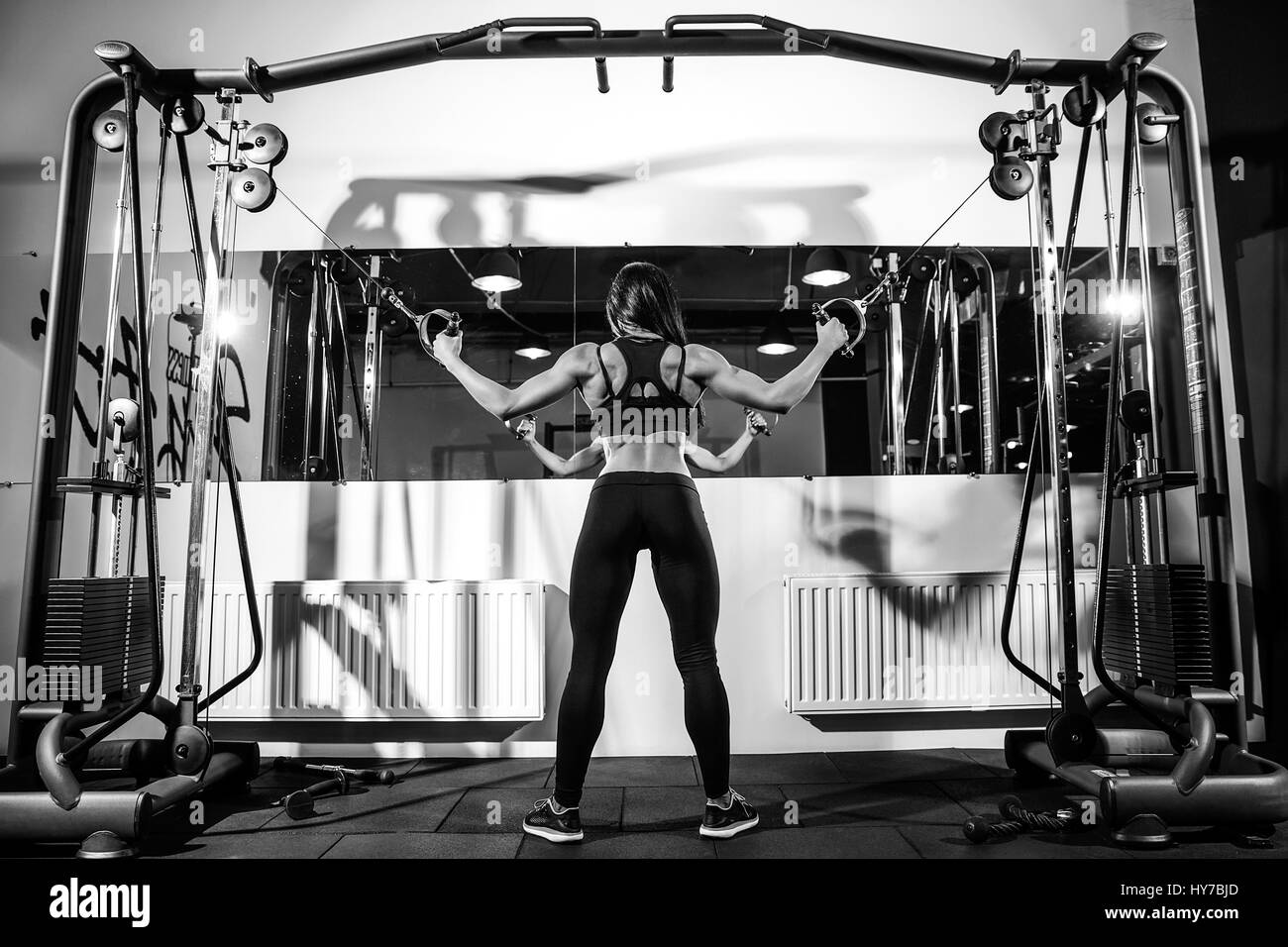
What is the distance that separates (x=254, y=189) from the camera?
2750 millimetres

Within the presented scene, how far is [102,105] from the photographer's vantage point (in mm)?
2646

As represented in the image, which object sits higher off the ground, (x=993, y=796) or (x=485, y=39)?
(x=485, y=39)

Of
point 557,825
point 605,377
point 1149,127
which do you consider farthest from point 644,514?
point 1149,127

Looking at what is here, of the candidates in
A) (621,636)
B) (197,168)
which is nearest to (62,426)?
(197,168)

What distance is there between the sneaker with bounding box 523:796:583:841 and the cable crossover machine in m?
1.05

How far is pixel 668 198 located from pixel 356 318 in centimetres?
146

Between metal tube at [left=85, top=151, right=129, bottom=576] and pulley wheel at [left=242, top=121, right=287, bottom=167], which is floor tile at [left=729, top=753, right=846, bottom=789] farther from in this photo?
pulley wheel at [left=242, top=121, right=287, bottom=167]

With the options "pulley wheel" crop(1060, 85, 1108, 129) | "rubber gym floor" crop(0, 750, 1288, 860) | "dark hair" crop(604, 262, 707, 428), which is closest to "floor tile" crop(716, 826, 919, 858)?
"rubber gym floor" crop(0, 750, 1288, 860)

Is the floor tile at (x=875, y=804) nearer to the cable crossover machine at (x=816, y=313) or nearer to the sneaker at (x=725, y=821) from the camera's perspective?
the sneaker at (x=725, y=821)

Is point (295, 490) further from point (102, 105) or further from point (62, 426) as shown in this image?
point (102, 105)

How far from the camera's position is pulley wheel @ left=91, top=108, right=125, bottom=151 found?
8.31 ft

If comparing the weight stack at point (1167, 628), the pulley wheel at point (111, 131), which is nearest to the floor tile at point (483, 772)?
the weight stack at point (1167, 628)

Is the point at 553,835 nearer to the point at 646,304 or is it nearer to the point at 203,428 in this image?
the point at 646,304
